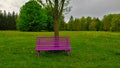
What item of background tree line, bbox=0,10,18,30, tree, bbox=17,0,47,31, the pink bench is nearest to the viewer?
the pink bench

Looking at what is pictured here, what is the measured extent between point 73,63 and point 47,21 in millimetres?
63698

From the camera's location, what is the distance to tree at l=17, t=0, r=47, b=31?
67688mm

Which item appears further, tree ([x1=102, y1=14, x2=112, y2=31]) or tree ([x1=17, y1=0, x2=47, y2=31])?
tree ([x1=102, y1=14, x2=112, y2=31])

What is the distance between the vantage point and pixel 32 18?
6806cm

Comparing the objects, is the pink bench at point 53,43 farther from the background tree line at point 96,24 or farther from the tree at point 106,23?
the tree at point 106,23

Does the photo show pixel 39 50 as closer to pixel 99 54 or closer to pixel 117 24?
pixel 99 54

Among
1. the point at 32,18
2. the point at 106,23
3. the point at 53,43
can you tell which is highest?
the point at 32,18

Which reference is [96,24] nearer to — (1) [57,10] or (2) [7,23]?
(2) [7,23]

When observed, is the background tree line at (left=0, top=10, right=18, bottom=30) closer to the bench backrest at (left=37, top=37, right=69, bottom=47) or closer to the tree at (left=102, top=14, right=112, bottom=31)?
the tree at (left=102, top=14, right=112, bottom=31)

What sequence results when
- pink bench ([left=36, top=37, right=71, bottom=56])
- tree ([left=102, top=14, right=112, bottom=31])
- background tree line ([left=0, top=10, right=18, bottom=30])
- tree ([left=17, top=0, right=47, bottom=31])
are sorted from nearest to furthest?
pink bench ([left=36, top=37, right=71, bottom=56]) → tree ([left=17, top=0, right=47, bottom=31]) → background tree line ([left=0, top=10, right=18, bottom=30]) → tree ([left=102, top=14, right=112, bottom=31])

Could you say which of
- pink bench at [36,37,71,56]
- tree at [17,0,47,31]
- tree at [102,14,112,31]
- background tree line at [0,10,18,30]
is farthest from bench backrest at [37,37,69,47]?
tree at [102,14,112,31]

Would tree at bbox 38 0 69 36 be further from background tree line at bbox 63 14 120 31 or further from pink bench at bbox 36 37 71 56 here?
background tree line at bbox 63 14 120 31

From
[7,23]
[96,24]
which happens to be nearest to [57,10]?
[7,23]

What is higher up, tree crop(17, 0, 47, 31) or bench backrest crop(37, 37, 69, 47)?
tree crop(17, 0, 47, 31)
